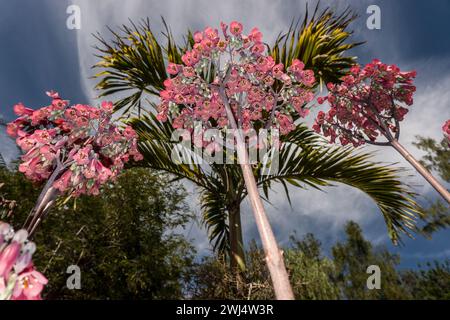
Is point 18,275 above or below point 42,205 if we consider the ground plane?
below

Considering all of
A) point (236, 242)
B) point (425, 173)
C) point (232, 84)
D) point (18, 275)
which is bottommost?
point (18, 275)

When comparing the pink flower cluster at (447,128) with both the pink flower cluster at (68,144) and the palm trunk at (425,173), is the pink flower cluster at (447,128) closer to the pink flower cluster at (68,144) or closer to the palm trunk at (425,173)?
the palm trunk at (425,173)

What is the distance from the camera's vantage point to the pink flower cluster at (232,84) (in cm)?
171

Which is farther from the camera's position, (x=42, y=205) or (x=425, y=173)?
(x=425, y=173)

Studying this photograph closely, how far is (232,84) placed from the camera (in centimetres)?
178

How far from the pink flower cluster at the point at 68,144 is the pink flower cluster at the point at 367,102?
6.87 ft

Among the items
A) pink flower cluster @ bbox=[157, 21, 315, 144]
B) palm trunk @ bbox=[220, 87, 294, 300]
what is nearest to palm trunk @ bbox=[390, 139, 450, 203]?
pink flower cluster @ bbox=[157, 21, 315, 144]

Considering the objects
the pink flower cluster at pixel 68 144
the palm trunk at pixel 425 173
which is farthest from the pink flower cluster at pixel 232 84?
the palm trunk at pixel 425 173

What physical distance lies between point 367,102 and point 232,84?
1.70 m

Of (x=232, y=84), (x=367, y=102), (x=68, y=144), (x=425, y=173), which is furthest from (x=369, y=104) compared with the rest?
(x=68, y=144)

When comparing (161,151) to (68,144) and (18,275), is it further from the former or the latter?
(18,275)

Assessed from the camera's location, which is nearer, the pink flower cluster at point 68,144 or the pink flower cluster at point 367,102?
the pink flower cluster at point 68,144

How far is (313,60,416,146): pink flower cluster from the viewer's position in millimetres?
2643
